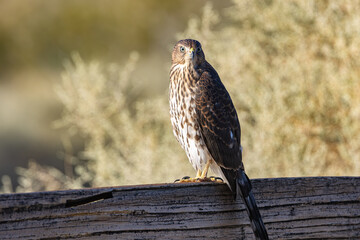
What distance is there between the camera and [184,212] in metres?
1.48

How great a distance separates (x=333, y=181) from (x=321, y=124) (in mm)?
2829

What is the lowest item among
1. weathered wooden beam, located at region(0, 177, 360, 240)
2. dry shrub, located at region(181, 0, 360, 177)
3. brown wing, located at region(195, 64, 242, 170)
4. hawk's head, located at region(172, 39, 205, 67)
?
weathered wooden beam, located at region(0, 177, 360, 240)

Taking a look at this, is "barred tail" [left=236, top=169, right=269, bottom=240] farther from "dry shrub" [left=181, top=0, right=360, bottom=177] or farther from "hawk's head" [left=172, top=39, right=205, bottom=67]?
"dry shrub" [left=181, top=0, right=360, bottom=177]

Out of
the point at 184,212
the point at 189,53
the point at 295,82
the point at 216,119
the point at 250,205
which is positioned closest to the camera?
the point at 184,212

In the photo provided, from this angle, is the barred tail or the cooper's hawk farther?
the cooper's hawk

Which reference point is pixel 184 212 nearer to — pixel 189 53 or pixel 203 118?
pixel 203 118

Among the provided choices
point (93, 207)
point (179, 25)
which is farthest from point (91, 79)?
point (93, 207)

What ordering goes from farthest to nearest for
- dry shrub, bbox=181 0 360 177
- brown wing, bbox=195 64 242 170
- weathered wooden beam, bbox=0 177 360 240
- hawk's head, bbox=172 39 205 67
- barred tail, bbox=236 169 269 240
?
dry shrub, bbox=181 0 360 177
hawk's head, bbox=172 39 205 67
brown wing, bbox=195 64 242 170
barred tail, bbox=236 169 269 240
weathered wooden beam, bbox=0 177 360 240

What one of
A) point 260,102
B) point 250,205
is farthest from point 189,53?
point 260,102

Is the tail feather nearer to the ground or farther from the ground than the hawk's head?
nearer to the ground

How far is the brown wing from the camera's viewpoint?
2.49m

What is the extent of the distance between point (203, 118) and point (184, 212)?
1.13 meters

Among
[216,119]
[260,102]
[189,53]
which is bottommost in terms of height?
[216,119]

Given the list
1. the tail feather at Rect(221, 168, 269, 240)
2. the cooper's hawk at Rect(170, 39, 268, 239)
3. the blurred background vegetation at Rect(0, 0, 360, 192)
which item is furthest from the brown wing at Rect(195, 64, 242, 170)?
the blurred background vegetation at Rect(0, 0, 360, 192)
